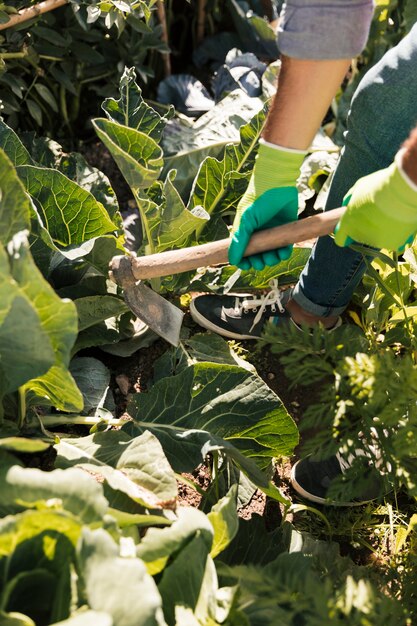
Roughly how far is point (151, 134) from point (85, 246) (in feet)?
1.71

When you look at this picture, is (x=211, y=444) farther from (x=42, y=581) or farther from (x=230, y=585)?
(x=42, y=581)

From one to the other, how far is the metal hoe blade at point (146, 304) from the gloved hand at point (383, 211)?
0.56 m

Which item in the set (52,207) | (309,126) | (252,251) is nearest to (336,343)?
(252,251)

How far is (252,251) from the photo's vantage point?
65.5 inches

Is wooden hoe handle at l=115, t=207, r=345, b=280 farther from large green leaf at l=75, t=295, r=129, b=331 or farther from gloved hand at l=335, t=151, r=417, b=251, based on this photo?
large green leaf at l=75, t=295, r=129, b=331

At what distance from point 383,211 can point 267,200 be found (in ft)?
1.04

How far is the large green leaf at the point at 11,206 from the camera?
4.64ft

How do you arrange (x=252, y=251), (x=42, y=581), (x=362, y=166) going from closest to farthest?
(x=42, y=581), (x=252, y=251), (x=362, y=166)

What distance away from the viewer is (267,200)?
1709 mm

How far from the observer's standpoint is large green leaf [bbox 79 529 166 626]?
1.07m

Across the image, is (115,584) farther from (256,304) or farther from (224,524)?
(256,304)

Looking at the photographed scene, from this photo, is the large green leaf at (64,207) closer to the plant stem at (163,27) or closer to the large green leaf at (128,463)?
the large green leaf at (128,463)

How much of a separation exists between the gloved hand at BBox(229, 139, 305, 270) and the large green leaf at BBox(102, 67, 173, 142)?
50 cm

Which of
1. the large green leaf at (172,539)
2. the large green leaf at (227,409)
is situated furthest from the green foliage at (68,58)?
the large green leaf at (172,539)
